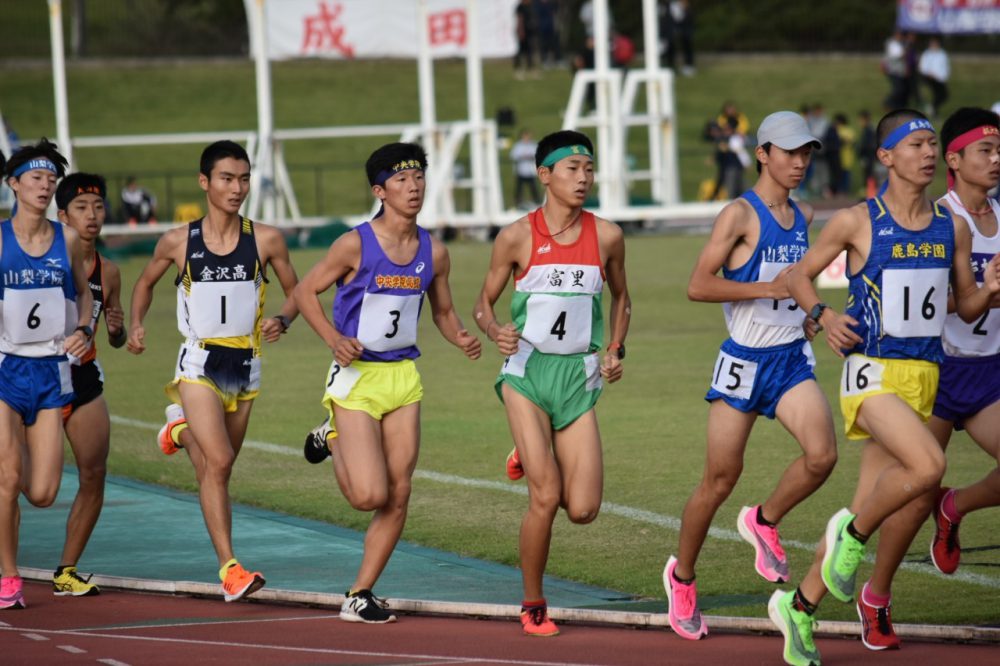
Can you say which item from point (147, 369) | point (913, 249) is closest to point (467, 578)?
point (913, 249)

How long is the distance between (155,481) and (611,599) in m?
5.06

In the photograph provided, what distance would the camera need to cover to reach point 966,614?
331 inches

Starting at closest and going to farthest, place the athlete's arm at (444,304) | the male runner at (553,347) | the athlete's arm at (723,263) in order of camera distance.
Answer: the athlete's arm at (723,263)
the male runner at (553,347)
the athlete's arm at (444,304)

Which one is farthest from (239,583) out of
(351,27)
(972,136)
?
(351,27)

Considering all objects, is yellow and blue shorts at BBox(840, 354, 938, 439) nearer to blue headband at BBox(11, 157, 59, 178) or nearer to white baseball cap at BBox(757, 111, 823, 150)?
white baseball cap at BBox(757, 111, 823, 150)

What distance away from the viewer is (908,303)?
7.63 metres

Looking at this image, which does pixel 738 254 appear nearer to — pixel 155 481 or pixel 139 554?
pixel 139 554

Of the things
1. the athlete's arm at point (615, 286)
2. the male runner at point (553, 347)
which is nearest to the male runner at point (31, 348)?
the male runner at point (553, 347)

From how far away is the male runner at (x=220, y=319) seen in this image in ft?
29.5

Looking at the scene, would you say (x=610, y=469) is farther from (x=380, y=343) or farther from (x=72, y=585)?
(x=72, y=585)

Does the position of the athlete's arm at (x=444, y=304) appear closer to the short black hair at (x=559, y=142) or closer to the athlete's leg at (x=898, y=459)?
the short black hair at (x=559, y=142)

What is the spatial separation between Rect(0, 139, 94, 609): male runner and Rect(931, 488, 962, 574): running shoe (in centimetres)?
441

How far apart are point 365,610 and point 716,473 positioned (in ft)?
5.85

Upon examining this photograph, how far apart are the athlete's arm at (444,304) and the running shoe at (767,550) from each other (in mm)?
1550
